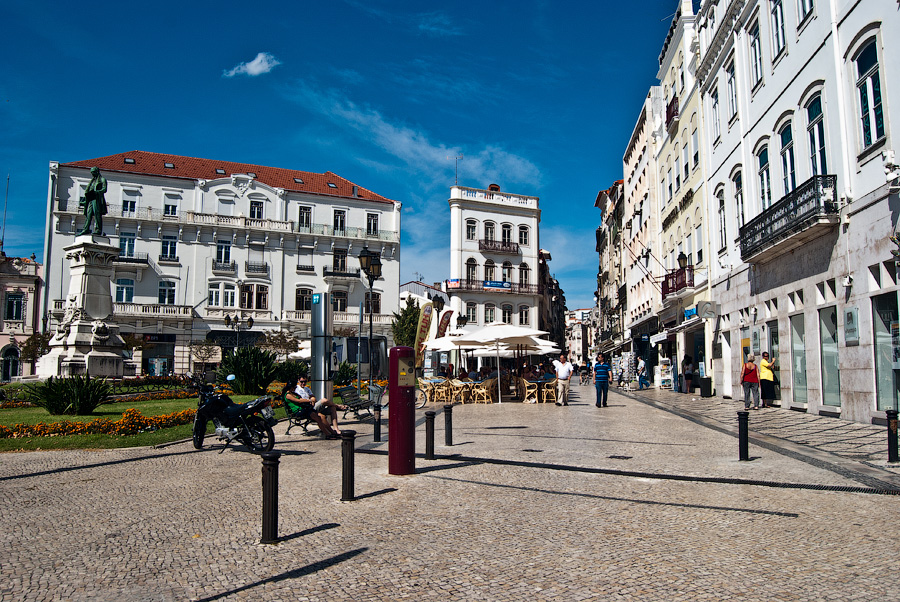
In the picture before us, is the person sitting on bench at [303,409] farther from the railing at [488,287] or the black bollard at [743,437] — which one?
the railing at [488,287]

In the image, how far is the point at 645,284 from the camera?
40.8 m

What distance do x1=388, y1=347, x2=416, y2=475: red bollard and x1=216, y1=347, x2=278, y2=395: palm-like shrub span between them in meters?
14.1

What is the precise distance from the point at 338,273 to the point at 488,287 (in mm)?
12392

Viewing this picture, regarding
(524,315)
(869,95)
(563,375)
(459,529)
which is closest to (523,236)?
(524,315)

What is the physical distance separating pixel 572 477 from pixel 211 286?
4265cm

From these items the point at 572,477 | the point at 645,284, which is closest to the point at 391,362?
the point at 572,477

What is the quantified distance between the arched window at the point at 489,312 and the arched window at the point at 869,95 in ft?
134

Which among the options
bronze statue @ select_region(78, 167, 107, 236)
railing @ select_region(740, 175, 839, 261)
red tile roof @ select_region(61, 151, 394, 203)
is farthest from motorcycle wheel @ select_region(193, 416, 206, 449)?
red tile roof @ select_region(61, 151, 394, 203)

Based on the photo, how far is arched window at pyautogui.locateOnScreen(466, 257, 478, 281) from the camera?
52.8 metres

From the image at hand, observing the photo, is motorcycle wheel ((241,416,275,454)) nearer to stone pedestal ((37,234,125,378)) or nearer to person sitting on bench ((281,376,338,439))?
person sitting on bench ((281,376,338,439))

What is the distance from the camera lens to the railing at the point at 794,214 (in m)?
13.7

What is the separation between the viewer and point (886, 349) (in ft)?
39.7

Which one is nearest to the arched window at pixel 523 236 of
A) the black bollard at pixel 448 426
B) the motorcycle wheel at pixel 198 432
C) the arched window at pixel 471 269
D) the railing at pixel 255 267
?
the arched window at pixel 471 269

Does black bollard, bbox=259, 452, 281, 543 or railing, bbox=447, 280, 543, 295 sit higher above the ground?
railing, bbox=447, 280, 543, 295
